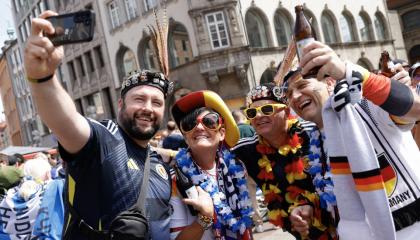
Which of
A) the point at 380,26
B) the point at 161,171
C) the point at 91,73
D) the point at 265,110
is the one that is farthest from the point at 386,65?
the point at 380,26

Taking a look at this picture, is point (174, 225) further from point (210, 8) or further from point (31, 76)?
point (210, 8)

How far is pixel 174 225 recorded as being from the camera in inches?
116

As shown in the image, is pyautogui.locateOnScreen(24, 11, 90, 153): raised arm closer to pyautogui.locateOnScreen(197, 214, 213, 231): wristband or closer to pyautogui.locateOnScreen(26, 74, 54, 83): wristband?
pyautogui.locateOnScreen(26, 74, 54, 83): wristband

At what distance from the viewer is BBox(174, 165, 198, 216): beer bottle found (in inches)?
115

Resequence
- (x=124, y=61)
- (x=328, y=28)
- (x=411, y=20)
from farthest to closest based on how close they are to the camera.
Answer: (x=411, y=20), (x=328, y=28), (x=124, y=61)

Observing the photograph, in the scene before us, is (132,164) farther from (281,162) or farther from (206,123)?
(281,162)

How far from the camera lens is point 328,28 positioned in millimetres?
28953

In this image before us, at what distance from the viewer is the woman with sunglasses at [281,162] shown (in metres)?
3.20

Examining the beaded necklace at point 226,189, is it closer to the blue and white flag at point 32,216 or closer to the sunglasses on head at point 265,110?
the sunglasses on head at point 265,110

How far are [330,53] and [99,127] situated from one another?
4.22 feet

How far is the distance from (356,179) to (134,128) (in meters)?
1.35

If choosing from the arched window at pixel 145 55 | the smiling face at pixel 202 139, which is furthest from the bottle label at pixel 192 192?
the arched window at pixel 145 55

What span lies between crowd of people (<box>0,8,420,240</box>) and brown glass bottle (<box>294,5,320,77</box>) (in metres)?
0.05

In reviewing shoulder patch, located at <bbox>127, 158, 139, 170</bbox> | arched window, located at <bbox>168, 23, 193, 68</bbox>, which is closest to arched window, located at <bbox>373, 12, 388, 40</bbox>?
arched window, located at <bbox>168, 23, 193, 68</bbox>
